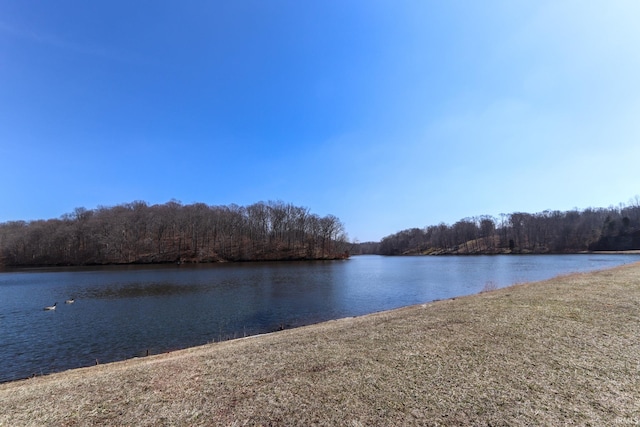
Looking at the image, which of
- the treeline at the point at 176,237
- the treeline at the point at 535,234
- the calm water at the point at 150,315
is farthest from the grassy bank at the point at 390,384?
the treeline at the point at 535,234

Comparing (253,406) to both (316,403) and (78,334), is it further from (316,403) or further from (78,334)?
(78,334)

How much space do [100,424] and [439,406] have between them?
5108 mm

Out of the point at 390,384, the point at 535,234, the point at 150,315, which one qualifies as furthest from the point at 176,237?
the point at 535,234

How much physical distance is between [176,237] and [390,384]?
103 metres

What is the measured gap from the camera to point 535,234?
12912 cm

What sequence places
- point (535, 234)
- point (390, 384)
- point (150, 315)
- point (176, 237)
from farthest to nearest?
1. point (535, 234)
2. point (176, 237)
3. point (150, 315)
4. point (390, 384)

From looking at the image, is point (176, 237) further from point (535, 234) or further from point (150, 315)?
point (535, 234)

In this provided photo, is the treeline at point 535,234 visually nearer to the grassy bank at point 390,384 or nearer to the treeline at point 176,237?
the treeline at point 176,237

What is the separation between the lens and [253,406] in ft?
16.6

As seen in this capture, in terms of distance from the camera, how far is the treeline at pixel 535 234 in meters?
109

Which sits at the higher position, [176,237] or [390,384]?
[176,237]

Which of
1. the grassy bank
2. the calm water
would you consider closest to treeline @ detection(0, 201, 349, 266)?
the calm water

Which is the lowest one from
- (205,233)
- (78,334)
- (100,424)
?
(78,334)

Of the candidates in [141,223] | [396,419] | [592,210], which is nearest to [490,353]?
[396,419]
